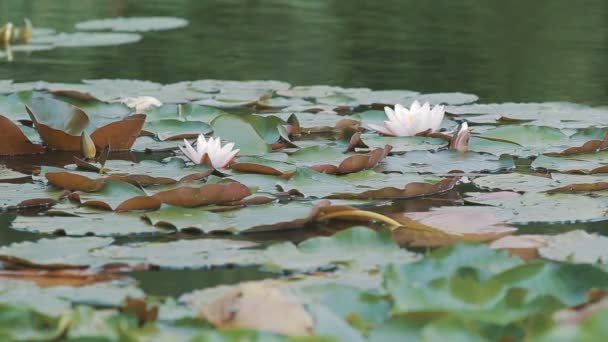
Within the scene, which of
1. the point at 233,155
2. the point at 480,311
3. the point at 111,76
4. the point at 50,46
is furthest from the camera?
the point at 50,46

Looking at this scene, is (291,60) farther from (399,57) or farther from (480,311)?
(480,311)

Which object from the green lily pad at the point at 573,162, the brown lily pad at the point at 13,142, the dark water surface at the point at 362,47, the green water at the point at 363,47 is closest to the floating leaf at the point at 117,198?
the green water at the point at 363,47

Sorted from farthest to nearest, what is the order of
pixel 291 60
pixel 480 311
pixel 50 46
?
pixel 50 46
pixel 291 60
pixel 480 311

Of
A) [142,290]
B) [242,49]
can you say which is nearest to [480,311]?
[142,290]

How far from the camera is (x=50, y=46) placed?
17.4 ft

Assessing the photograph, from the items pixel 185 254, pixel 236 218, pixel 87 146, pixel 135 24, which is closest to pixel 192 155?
pixel 87 146

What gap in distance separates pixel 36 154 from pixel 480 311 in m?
1.79

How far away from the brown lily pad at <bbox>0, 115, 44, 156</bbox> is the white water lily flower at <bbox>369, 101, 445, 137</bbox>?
91cm

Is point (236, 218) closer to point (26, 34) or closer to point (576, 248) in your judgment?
point (576, 248)

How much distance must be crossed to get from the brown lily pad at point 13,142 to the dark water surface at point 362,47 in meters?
1.39

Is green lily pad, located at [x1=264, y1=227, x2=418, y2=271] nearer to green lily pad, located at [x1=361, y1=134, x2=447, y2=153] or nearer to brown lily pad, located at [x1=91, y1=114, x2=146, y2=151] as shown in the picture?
green lily pad, located at [x1=361, y1=134, x2=447, y2=153]

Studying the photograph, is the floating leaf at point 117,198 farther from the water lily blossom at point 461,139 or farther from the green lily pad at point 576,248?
the water lily blossom at point 461,139

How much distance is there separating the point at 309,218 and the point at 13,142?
1110 mm

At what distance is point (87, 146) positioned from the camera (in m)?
2.66
